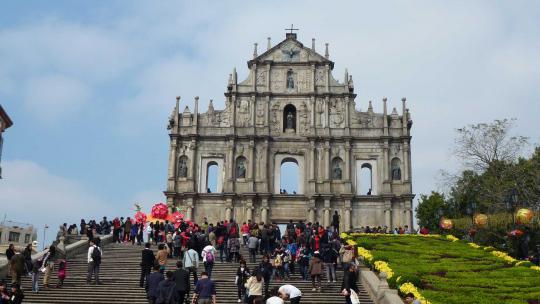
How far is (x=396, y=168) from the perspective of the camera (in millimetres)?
44688

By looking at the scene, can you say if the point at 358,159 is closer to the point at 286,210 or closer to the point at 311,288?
the point at 286,210

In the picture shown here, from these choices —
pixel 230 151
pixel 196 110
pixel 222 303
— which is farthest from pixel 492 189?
pixel 222 303

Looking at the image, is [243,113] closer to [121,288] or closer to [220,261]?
[220,261]

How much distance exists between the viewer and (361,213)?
43.7m

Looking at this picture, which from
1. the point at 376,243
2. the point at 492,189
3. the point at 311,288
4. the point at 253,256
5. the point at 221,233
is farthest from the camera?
the point at 492,189

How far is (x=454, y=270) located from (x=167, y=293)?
12.0 metres

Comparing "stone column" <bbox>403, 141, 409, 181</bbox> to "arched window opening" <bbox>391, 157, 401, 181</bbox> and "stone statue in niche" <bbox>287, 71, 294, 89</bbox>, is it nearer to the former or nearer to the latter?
"arched window opening" <bbox>391, 157, 401, 181</bbox>

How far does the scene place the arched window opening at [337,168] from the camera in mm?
44472

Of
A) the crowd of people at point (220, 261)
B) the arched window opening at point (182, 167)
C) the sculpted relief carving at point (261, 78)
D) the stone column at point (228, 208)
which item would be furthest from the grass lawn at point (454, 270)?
the sculpted relief carving at point (261, 78)

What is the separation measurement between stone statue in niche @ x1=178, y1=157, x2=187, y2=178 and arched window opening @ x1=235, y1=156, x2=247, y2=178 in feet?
11.9

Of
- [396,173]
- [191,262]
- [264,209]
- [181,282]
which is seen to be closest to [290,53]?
[396,173]

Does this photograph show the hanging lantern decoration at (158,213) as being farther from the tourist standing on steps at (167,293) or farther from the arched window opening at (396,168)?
the tourist standing on steps at (167,293)

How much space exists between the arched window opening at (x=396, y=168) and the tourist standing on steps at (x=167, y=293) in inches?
1264

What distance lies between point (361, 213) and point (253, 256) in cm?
2023
